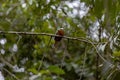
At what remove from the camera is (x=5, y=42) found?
2.54 metres

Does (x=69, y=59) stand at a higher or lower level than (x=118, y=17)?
lower

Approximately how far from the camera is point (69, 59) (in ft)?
9.14

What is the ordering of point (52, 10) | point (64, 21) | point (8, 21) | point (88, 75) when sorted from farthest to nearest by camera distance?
point (8, 21)
point (88, 75)
point (64, 21)
point (52, 10)

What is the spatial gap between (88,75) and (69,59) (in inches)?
14.1

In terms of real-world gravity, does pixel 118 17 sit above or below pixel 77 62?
above

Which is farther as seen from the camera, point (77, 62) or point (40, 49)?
point (77, 62)

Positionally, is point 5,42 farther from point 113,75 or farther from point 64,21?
point 113,75

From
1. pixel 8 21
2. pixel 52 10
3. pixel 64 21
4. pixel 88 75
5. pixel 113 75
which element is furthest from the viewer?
pixel 8 21

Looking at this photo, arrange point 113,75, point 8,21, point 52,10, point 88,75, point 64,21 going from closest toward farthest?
point 113,75, point 52,10, point 64,21, point 88,75, point 8,21

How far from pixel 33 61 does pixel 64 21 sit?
57 cm

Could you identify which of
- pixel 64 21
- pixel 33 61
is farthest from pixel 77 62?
pixel 64 21

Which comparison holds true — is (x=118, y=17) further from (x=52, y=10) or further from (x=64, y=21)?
(x=64, y=21)

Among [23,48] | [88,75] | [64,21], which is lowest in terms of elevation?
[88,75]

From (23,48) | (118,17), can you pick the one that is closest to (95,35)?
(23,48)
